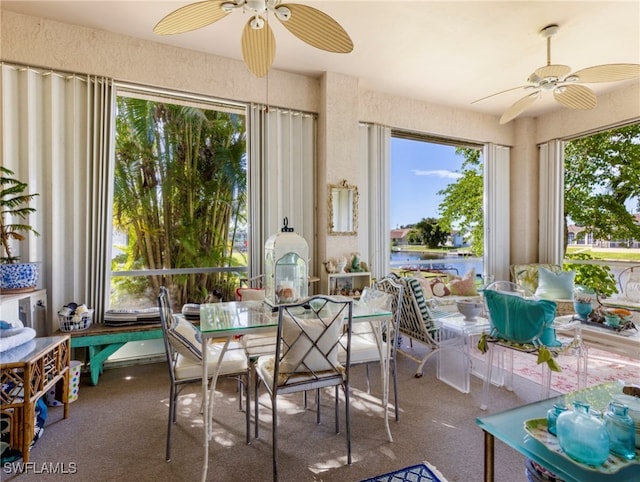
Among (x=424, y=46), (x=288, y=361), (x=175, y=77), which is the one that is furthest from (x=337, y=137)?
(x=288, y=361)

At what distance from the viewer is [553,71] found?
273 cm

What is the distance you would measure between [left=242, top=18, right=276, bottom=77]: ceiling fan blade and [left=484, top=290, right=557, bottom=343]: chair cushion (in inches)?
91.2

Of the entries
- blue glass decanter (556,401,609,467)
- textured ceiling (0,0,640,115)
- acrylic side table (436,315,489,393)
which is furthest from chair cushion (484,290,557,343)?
textured ceiling (0,0,640,115)

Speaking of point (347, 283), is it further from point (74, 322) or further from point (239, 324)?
point (74, 322)

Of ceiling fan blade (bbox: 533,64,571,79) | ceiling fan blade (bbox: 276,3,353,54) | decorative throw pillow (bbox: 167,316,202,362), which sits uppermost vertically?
ceiling fan blade (bbox: 533,64,571,79)

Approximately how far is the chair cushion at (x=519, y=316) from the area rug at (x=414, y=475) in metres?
1.15

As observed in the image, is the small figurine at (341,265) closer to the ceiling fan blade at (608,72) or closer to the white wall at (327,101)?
the white wall at (327,101)

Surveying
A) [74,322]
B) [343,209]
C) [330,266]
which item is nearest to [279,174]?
[343,209]

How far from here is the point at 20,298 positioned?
246 centimetres

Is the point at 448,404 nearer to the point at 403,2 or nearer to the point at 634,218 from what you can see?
the point at 403,2

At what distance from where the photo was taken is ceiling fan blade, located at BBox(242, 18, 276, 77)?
2023 millimetres

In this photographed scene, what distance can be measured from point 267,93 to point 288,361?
3.05 m

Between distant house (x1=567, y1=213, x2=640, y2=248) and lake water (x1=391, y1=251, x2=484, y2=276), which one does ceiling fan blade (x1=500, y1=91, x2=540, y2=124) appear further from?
distant house (x1=567, y1=213, x2=640, y2=248)

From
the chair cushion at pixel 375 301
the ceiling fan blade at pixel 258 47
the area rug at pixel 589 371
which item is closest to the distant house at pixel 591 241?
the area rug at pixel 589 371
